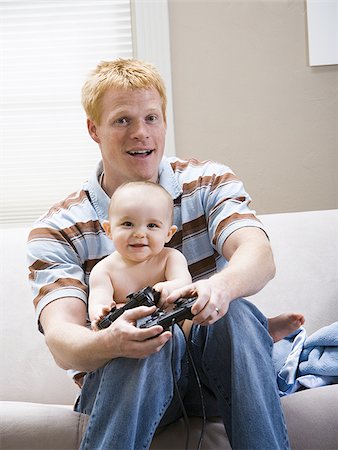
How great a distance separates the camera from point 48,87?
312 cm

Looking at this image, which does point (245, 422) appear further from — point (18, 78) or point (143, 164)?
point (18, 78)

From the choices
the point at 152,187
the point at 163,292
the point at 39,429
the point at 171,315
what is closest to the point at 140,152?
the point at 152,187

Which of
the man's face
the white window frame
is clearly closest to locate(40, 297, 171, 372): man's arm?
the man's face

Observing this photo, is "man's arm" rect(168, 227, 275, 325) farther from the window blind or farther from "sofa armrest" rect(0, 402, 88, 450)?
the window blind

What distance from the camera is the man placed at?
1387 mm

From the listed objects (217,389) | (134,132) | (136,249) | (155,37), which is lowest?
(217,389)

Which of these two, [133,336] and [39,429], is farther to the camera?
[39,429]

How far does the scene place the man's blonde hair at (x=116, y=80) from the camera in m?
1.81

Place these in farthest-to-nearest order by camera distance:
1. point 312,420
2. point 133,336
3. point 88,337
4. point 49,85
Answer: point 49,85 < point 312,420 < point 88,337 < point 133,336

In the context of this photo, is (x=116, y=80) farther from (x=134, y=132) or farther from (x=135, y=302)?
(x=135, y=302)

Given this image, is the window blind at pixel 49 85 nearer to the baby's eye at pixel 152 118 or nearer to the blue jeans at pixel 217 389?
the baby's eye at pixel 152 118

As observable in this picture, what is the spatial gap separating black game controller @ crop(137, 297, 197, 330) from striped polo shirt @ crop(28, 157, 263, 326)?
1.07 feet

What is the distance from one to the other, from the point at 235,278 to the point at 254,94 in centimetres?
172

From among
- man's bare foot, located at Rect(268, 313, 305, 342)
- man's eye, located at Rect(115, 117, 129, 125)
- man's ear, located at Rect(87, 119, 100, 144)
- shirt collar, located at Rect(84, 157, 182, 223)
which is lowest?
man's bare foot, located at Rect(268, 313, 305, 342)
